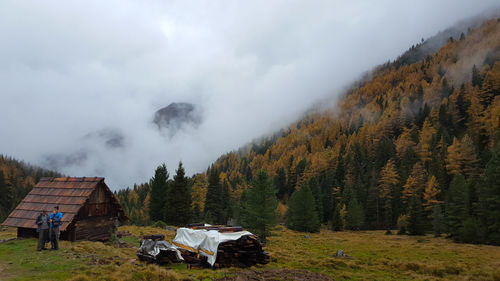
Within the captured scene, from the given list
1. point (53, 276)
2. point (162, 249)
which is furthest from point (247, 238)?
point (53, 276)

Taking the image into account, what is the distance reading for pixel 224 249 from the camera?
1722 cm

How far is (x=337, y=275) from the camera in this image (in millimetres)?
18406

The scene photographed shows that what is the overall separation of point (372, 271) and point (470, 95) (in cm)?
14168

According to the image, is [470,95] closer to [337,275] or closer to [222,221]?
[222,221]

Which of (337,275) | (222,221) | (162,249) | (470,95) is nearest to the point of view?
(162,249)

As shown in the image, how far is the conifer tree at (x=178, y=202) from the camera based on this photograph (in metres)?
56.2

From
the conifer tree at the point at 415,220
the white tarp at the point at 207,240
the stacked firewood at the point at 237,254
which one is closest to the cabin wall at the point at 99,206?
the white tarp at the point at 207,240

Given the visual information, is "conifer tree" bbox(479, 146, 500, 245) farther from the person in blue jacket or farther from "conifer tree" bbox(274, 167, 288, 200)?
"conifer tree" bbox(274, 167, 288, 200)

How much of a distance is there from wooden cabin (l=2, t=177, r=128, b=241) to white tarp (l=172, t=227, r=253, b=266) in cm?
953

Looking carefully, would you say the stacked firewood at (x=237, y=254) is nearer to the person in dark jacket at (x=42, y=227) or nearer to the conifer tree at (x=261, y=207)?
the person in dark jacket at (x=42, y=227)

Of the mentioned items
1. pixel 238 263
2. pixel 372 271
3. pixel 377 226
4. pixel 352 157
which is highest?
pixel 352 157

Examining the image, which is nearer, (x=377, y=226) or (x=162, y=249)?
(x=162, y=249)

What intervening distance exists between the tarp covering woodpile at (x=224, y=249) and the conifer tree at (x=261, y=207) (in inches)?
836

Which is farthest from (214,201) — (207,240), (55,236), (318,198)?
(207,240)
